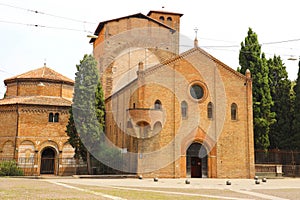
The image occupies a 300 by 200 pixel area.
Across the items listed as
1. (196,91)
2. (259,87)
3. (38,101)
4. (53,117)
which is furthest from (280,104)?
(38,101)

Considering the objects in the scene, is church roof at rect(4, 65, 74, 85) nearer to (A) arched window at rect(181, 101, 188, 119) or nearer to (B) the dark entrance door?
(A) arched window at rect(181, 101, 188, 119)

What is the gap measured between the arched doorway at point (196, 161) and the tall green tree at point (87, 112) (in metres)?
7.16

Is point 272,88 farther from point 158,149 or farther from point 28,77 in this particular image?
point 28,77

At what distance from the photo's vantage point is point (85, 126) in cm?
2728

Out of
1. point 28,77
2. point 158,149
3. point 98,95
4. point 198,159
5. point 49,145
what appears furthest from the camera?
point 28,77

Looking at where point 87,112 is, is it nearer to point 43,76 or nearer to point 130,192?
point 43,76

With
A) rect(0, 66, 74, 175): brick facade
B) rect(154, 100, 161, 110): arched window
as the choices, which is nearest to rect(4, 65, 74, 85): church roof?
rect(0, 66, 74, 175): brick facade

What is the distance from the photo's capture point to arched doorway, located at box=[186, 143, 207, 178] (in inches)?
1039

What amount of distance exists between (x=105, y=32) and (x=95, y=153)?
1541 centimetres

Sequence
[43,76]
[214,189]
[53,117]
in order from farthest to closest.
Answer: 1. [43,76]
2. [53,117]
3. [214,189]

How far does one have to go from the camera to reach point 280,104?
112 ft

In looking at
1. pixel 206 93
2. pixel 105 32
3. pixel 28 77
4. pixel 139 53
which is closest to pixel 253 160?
pixel 206 93

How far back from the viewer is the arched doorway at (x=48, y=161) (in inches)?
1319

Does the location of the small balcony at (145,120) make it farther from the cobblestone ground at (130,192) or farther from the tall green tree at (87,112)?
the cobblestone ground at (130,192)
